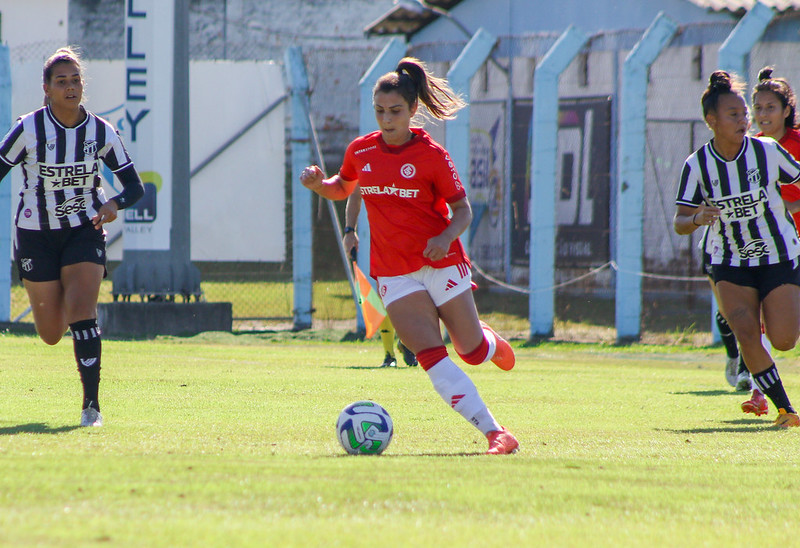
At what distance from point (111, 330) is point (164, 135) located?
3.04m

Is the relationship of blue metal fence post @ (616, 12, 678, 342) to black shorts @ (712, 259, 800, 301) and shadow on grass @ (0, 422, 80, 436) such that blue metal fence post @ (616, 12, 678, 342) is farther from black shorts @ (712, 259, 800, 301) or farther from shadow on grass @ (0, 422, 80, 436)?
shadow on grass @ (0, 422, 80, 436)

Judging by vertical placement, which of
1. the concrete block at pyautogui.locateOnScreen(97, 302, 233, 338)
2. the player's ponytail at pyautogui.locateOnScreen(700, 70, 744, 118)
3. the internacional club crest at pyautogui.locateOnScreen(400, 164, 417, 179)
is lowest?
the concrete block at pyautogui.locateOnScreen(97, 302, 233, 338)

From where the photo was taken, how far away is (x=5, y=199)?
17.1 m

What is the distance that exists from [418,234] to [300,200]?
498 inches

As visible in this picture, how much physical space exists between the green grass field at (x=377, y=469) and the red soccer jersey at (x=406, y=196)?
1.05m

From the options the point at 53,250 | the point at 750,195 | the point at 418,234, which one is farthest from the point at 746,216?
the point at 53,250

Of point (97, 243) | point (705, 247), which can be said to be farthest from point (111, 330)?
point (705, 247)

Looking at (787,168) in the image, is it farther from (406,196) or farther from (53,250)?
(53,250)

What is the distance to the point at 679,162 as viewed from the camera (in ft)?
65.2

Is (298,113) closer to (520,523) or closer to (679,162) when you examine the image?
(679,162)

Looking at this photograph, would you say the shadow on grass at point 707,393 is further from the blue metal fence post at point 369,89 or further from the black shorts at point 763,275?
the blue metal fence post at point 369,89

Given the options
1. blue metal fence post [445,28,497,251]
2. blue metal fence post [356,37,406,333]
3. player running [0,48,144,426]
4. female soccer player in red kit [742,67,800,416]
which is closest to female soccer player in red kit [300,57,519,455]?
player running [0,48,144,426]

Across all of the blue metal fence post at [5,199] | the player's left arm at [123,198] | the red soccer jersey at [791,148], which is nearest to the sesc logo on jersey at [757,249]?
the red soccer jersey at [791,148]

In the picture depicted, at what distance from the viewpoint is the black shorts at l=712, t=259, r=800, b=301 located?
7.34 meters
